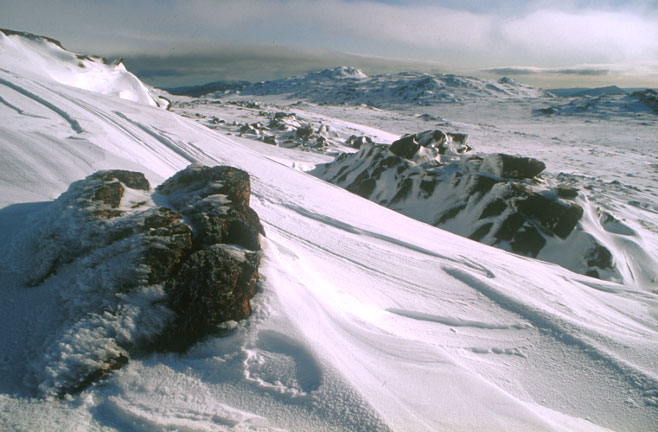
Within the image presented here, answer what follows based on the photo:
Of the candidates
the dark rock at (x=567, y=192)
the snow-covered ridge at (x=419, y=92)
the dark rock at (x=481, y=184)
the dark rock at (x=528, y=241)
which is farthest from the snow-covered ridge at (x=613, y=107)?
the dark rock at (x=528, y=241)

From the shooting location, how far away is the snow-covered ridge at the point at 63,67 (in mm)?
9922

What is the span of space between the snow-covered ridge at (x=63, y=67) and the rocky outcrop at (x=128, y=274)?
995 centimetres

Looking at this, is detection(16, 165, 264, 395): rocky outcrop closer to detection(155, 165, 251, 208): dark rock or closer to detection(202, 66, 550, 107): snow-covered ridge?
detection(155, 165, 251, 208): dark rock

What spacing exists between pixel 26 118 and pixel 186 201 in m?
4.89

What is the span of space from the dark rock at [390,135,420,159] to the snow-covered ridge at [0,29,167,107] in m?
10.5

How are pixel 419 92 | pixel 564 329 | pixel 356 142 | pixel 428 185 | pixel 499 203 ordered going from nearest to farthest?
pixel 564 329 < pixel 499 203 < pixel 428 185 < pixel 356 142 < pixel 419 92

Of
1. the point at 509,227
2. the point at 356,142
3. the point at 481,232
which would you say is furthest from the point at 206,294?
the point at 356,142

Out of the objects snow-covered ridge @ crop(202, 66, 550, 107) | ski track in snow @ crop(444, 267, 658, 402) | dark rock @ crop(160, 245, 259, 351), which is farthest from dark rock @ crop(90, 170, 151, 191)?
snow-covered ridge @ crop(202, 66, 550, 107)

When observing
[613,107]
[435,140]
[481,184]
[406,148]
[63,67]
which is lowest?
[481,184]

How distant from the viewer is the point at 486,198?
20.3 feet

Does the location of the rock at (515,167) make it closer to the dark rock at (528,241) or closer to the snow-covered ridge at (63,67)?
the dark rock at (528,241)

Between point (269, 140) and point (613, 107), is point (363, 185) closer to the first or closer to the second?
point (269, 140)

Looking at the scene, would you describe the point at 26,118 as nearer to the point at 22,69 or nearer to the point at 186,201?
the point at 186,201

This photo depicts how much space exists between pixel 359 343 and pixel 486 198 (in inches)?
205
